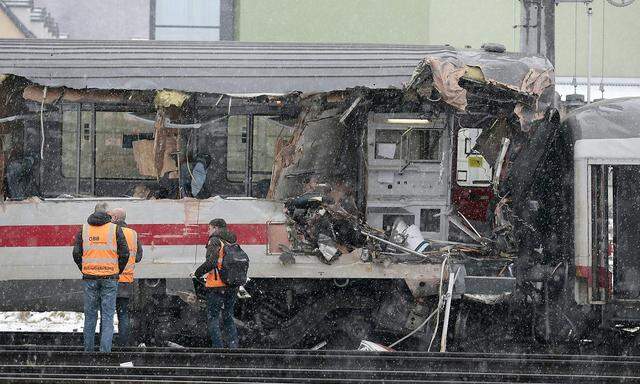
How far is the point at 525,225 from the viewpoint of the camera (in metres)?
12.4

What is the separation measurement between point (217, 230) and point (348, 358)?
80.1 inches

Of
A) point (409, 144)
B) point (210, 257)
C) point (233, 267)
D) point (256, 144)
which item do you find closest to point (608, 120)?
point (409, 144)

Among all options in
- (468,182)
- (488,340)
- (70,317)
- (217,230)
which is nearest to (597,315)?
(488,340)

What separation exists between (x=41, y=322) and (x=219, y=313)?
19.1 ft

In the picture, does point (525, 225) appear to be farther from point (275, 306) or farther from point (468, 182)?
point (275, 306)

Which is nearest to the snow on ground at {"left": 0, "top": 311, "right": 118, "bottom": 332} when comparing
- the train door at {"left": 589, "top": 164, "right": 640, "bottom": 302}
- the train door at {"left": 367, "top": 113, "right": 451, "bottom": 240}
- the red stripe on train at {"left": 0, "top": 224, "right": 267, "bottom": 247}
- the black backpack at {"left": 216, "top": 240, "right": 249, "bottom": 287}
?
the red stripe on train at {"left": 0, "top": 224, "right": 267, "bottom": 247}

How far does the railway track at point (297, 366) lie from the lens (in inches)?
377

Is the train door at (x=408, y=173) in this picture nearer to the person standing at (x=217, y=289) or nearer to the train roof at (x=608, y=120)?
the train roof at (x=608, y=120)

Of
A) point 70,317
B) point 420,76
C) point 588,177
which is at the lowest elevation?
point 70,317

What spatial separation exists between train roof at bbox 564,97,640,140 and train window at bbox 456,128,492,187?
1410mm

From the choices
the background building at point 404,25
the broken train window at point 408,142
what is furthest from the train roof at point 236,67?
the background building at point 404,25

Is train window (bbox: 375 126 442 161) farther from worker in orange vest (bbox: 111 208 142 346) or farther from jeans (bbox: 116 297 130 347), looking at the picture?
A: jeans (bbox: 116 297 130 347)

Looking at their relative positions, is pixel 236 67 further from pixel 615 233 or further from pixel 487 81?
pixel 615 233

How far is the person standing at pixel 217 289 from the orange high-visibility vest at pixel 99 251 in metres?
1.02
